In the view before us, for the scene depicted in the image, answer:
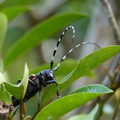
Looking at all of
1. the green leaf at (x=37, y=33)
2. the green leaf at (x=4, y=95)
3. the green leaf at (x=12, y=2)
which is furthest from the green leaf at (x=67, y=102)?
the green leaf at (x=12, y=2)

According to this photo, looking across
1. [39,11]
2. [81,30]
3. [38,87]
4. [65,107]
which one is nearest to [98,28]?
[39,11]

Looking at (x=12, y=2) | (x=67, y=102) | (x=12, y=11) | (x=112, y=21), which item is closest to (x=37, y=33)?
(x=12, y=11)

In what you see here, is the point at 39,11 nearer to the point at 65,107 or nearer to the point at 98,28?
the point at 98,28

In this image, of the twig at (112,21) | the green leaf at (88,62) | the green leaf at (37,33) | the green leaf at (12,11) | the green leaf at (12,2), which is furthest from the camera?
the green leaf at (12,2)

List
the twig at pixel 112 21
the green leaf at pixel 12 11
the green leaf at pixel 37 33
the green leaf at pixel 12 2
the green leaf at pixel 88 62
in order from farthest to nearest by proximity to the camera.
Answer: the green leaf at pixel 12 2 < the green leaf at pixel 12 11 < the green leaf at pixel 37 33 < the twig at pixel 112 21 < the green leaf at pixel 88 62

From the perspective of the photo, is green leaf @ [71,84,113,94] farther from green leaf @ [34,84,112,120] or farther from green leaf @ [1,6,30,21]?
green leaf @ [1,6,30,21]

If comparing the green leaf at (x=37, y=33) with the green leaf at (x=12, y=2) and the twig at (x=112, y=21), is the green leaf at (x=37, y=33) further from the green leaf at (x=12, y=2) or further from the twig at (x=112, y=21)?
the green leaf at (x=12, y=2)

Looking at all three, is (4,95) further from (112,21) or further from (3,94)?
(112,21)

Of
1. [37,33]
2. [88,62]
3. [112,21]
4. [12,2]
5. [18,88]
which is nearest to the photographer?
[18,88]

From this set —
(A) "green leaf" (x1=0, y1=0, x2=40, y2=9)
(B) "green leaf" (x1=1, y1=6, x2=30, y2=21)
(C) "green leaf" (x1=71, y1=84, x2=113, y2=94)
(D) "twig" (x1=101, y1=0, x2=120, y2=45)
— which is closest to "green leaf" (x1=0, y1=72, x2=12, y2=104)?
(C) "green leaf" (x1=71, y1=84, x2=113, y2=94)
